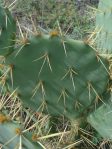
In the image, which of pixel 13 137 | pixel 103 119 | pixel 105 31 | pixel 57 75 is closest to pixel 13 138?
pixel 13 137

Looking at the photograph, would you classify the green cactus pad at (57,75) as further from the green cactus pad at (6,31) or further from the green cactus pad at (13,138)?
the green cactus pad at (13,138)

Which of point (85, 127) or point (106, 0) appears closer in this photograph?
point (85, 127)

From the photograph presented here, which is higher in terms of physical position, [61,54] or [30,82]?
[61,54]

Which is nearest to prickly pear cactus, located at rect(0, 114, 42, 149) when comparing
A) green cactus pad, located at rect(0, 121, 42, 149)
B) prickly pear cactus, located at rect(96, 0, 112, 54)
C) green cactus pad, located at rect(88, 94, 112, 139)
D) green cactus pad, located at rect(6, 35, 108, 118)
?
green cactus pad, located at rect(0, 121, 42, 149)

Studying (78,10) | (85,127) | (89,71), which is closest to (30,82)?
(89,71)

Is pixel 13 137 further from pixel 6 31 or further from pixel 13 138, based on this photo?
pixel 6 31

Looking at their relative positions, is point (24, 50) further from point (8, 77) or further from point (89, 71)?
point (89, 71)

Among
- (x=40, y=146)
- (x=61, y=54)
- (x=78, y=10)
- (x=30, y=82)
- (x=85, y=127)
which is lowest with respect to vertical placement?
(x=78, y=10)
